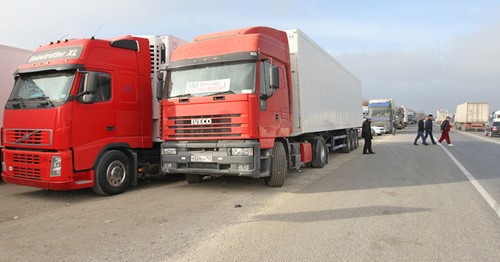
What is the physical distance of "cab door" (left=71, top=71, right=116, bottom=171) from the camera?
631 cm

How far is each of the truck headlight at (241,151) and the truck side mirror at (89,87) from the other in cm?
294

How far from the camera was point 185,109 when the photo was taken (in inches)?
269

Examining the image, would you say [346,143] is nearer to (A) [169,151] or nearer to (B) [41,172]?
(A) [169,151]

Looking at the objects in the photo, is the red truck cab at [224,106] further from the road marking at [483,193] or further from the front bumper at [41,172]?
the road marking at [483,193]

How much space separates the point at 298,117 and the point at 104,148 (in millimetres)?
4634

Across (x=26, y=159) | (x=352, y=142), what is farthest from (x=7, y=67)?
(x=352, y=142)

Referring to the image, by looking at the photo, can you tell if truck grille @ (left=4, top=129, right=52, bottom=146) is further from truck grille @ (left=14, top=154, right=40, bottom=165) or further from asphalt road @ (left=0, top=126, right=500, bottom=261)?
asphalt road @ (left=0, top=126, right=500, bottom=261)

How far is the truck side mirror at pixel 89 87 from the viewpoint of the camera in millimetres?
6281

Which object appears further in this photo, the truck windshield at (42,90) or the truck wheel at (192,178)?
the truck wheel at (192,178)

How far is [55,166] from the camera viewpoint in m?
6.06

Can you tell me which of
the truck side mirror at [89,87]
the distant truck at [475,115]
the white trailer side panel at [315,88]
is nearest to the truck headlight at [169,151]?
the truck side mirror at [89,87]

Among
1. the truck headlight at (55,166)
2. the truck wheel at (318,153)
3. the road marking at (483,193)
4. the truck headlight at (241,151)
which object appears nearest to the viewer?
the road marking at (483,193)

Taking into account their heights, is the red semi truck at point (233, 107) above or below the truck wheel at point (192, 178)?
above

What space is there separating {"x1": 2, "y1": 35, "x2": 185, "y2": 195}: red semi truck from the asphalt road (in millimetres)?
588
